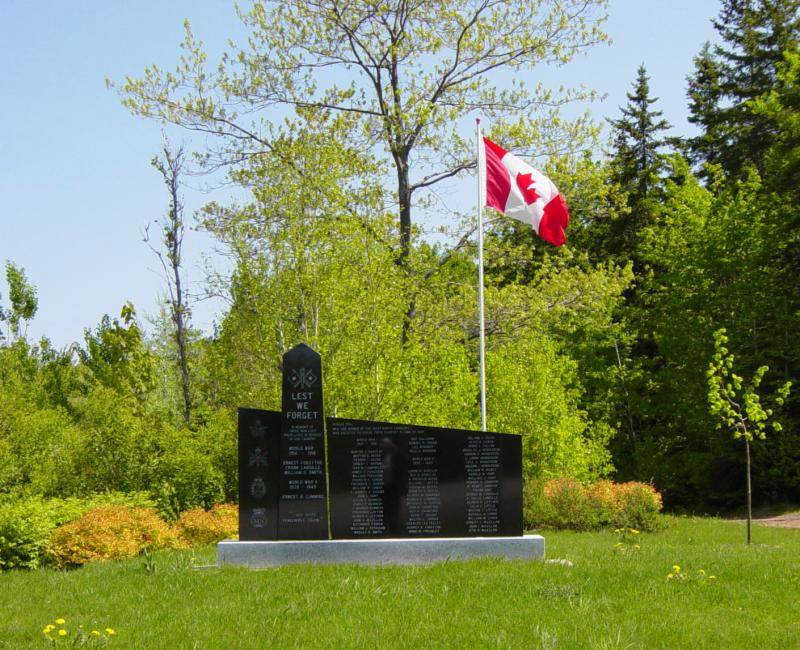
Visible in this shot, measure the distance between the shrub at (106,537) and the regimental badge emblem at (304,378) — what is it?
11.8ft

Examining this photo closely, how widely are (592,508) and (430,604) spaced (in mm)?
9007

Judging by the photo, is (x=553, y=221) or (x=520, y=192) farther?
(x=553, y=221)

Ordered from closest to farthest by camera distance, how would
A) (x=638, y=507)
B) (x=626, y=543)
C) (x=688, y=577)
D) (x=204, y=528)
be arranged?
(x=688, y=577), (x=626, y=543), (x=204, y=528), (x=638, y=507)

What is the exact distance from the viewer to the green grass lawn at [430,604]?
7.21 metres

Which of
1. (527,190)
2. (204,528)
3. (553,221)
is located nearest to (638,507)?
(553,221)

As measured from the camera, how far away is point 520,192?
15039 millimetres

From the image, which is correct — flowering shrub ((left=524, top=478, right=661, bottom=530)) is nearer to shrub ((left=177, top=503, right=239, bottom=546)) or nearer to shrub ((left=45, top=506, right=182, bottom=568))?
shrub ((left=177, top=503, right=239, bottom=546))

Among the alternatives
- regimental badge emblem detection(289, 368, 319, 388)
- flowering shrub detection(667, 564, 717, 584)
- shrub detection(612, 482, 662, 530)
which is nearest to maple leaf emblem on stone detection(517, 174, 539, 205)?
regimental badge emblem detection(289, 368, 319, 388)

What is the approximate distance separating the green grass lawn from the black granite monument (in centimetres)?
82

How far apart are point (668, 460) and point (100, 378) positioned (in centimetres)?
2086

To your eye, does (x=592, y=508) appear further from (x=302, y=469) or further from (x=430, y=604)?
(x=430, y=604)

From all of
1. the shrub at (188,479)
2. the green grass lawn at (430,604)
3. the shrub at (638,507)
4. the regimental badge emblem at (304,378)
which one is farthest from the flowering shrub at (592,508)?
the regimental badge emblem at (304,378)

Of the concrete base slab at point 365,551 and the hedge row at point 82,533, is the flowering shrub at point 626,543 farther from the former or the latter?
the hedge row at point 82,533

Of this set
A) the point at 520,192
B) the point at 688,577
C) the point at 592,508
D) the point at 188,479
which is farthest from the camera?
the point at 188,479
